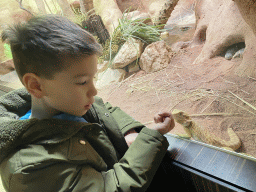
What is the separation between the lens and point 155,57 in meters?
2.14

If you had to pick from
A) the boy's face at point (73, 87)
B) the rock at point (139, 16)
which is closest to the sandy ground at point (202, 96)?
the boy's face at point (73, 87)

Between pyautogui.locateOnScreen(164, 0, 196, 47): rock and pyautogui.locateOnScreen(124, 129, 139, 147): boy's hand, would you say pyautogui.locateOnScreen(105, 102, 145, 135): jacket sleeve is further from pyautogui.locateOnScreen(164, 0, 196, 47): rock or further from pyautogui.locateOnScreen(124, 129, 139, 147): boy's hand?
pyautogui.locateOnScreen(164, 0, 196, 47): rock

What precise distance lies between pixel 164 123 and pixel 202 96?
321 millimetres

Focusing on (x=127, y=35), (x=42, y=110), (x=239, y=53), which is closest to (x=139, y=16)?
(x=127, y=35)

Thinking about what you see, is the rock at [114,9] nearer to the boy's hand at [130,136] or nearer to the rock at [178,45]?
the rock at [178,45]

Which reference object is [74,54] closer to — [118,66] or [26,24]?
[26,24]

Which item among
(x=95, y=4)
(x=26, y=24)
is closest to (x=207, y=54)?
(x=26, y=24)

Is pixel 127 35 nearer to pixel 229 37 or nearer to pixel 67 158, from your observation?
pixel 229 37

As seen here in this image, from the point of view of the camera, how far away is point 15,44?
1.94ft

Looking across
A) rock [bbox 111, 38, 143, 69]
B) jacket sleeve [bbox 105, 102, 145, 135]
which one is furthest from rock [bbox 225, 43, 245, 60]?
rock [bbox 111, 38, 143, 69]

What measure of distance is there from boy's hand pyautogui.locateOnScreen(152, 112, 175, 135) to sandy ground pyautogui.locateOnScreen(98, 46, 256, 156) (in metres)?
0.18

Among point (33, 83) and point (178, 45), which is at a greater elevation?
point (33, 83)

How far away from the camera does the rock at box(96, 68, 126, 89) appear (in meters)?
2.17

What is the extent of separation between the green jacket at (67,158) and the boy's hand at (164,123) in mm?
91
